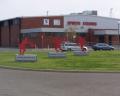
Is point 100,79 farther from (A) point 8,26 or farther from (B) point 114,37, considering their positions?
(A) point 8,26

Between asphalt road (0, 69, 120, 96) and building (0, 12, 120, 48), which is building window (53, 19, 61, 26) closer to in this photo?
building (0, 12, 120, 48)

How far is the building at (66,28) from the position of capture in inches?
3771

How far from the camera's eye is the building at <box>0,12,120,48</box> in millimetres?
95775

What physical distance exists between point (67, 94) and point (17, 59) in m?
18.8

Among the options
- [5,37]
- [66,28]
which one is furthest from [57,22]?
[5,37]

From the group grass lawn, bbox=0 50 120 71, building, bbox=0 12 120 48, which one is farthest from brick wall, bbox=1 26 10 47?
grass lawn, bbox=0 50 120 71

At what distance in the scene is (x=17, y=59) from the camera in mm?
33375

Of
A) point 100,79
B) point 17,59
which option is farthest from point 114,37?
point 100,79

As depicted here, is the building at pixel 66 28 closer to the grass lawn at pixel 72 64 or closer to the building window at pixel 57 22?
the building window at pixel 57 22

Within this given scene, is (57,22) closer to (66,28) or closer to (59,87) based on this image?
(66,28)

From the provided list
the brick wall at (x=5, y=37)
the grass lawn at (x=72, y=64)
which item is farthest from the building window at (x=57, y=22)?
the grass lawn at (x=72, y=64)

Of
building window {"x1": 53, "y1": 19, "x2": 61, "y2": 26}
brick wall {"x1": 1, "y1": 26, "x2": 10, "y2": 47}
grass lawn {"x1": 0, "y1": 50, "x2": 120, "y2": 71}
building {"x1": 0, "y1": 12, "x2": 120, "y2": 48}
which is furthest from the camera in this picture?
brick wall {"x1": 1, "y1": 26, "x2": 10, "y2": 47}

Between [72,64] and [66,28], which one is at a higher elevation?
[66,28]

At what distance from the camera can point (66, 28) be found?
98.1 metres
